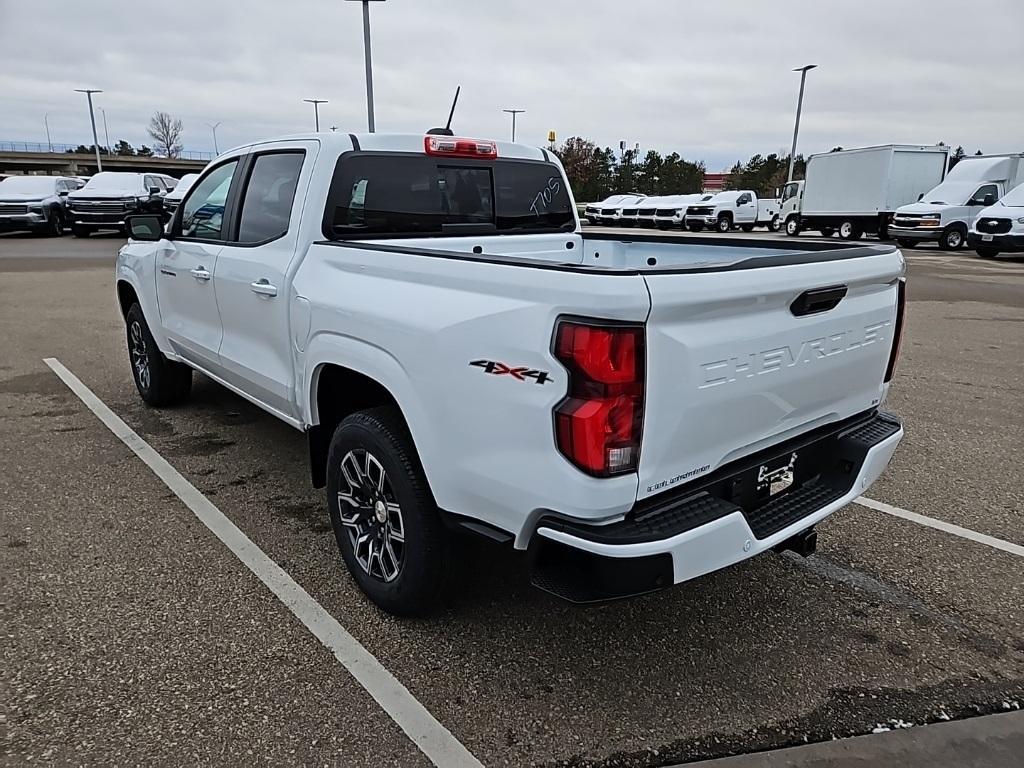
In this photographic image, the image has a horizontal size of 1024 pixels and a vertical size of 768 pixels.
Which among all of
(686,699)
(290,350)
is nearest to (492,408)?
(686,699)

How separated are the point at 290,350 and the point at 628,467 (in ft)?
6.46

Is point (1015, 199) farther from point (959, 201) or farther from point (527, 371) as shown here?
point (527, 371)

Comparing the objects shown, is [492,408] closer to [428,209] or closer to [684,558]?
[684,558]

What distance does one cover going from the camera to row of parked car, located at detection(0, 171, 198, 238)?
73.2 feet

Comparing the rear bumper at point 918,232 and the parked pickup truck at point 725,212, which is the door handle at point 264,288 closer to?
the rear bumper at point 918,232

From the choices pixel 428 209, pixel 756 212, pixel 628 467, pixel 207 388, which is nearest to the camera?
pixel 628 467

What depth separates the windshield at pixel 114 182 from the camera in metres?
22.9

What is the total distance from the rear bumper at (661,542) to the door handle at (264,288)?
199 centimetres

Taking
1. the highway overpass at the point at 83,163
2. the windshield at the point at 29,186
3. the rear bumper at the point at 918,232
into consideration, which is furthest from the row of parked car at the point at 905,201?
the highway overpass at the point at 83,163

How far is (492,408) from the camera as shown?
2.38 metres

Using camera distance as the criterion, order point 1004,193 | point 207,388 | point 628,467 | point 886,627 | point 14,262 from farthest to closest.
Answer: point 1004,193 → point 14,262 → point 207,388 → point 886,627 → point 628,467

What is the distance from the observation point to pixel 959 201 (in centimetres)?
2295

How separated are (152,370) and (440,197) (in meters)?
3.01

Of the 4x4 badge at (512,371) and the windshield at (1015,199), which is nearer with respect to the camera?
the 4x4 badge at (512,371)
